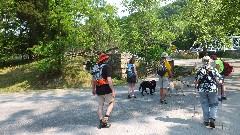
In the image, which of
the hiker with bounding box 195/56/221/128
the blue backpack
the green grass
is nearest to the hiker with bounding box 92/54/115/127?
the hiker with bounding box 195/56/221/128

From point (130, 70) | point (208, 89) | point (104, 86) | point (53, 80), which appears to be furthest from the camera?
point (53, 80)

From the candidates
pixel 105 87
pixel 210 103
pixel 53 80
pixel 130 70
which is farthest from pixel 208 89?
pixel 53 80

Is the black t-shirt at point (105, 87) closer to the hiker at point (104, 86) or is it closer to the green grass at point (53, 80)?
the hiker at point (104, 86)

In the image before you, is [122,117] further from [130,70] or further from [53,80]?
[53,80]

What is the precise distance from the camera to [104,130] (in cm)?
652

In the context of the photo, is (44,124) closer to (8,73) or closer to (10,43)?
(8,73)

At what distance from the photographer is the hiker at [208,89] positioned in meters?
6.40

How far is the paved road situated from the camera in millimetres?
6512

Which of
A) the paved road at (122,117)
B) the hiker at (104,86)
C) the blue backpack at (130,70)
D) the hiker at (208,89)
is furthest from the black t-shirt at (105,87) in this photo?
the blue backpack at (130,70)

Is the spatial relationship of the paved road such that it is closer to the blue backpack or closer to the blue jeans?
the blue jeans

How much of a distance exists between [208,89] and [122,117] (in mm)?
2669

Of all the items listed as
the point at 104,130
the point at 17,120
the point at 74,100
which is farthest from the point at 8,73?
the point at 104,130

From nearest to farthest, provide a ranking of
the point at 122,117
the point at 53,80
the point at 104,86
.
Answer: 1. the point at 104,86
2. the point at 122,117
3. the point at 53,80

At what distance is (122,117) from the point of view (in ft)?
25.3
